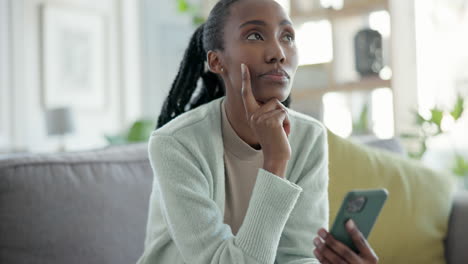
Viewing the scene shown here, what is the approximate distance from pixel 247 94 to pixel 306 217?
1.05 ft

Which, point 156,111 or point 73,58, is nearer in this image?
point 73,58

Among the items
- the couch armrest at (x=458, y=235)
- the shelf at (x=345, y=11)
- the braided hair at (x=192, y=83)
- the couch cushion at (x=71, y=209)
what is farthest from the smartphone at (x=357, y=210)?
the shelf at (x=345, y=11)

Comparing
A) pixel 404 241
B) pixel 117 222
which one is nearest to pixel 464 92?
pixel 404 241

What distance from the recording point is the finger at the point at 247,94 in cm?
109

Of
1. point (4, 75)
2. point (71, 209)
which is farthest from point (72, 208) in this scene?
point (4, 75)

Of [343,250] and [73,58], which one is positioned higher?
[73,58]

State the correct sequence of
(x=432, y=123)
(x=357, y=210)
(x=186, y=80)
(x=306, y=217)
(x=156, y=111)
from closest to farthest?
(x=357, y=210) < (x=306, y=217) < (x=186, y=80) < (x=432, y=123) < (x=156, y=111)

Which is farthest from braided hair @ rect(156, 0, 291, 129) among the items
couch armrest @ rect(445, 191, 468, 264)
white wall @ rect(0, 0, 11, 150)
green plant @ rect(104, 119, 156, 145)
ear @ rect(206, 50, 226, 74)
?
white wall @ rect(0, 0, 11, 150)

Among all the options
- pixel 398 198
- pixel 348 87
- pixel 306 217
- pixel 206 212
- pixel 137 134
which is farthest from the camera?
pixel 137 134

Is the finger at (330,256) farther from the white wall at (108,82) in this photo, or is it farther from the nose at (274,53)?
the white wall at (108,82)

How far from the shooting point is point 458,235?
1812mm

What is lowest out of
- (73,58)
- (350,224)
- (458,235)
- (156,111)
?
(458,235)

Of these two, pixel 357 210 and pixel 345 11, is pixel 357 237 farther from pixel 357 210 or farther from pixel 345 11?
pixel 345 11

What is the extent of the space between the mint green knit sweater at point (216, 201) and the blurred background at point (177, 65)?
90cm
